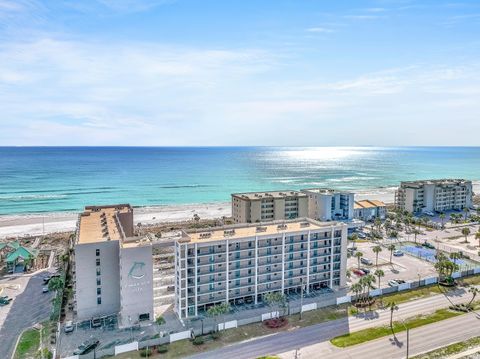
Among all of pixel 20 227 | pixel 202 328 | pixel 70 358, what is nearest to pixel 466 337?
pixel 202 328

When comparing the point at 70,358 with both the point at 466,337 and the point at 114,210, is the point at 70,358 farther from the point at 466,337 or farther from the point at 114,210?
the point at 466,337

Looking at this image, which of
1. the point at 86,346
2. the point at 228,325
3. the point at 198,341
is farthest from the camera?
the point at 228,325

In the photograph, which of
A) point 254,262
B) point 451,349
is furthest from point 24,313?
point 451,349

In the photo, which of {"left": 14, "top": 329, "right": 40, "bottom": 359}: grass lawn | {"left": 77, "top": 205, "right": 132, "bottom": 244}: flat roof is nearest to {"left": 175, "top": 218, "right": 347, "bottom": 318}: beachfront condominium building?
{"left": 77, "top": 205, "right": 132, "bottom": 244}: flat roof

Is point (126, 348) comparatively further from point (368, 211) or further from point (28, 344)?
point (368, 211)

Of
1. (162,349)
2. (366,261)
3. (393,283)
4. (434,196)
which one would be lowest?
(162,349)

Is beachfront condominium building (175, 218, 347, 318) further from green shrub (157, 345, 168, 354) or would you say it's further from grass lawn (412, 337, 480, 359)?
grass lawn (412, 337, 480, 359)

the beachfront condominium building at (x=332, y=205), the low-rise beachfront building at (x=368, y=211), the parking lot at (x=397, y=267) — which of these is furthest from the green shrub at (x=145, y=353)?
the low-rise beachfront building at (x=368, y=211)

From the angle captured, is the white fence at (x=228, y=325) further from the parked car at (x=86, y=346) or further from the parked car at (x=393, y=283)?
the parked car at (x=393, y=283)
